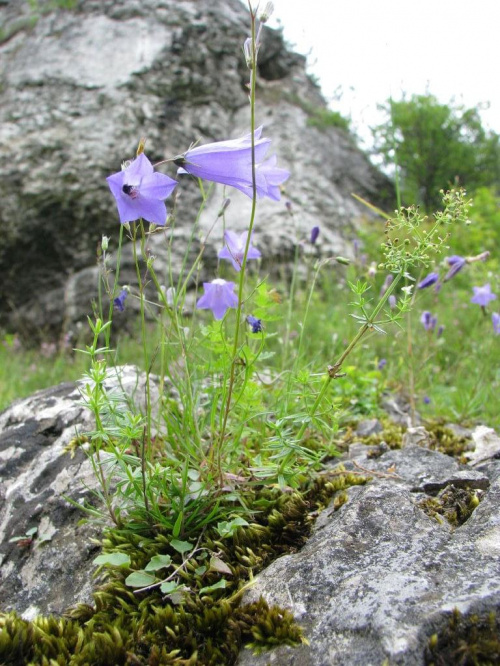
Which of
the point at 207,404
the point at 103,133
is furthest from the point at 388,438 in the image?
the point at 103,133

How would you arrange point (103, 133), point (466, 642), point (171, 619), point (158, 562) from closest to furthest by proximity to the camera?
point (466, 642)
point (171, 619)
point (158, 562)
point (103, 133)

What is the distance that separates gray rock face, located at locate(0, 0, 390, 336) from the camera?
724 cm

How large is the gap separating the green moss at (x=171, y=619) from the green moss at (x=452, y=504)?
265mm

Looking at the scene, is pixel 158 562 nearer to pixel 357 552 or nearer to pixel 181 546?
pixel 181 546

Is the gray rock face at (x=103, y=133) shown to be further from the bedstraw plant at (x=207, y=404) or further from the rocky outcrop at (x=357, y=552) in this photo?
the bedstraw plant at (x=207, y=404)

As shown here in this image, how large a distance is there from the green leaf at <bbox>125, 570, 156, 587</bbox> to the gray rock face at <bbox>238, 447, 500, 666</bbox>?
0.28 meters

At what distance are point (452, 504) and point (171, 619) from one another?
2.97 feet

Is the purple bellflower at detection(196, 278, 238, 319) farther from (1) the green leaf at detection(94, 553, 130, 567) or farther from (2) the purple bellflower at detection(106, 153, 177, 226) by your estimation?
(1) the green leaf at detection(94, 553, 130, 567)

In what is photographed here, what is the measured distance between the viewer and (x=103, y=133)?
738 cm

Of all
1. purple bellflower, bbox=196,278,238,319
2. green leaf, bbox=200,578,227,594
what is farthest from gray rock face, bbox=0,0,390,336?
green leaf, bbox=200,578,227,594

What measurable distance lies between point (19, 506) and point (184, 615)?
942 millimetres

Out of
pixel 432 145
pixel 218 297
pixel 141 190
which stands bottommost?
pixel 218 297

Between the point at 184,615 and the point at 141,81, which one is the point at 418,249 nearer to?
the point at 184,615

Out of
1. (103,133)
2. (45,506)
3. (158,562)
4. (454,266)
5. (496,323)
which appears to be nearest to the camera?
(158,562)
